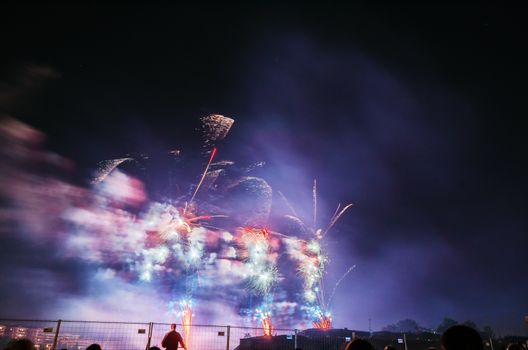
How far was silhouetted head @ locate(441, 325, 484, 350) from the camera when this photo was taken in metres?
3.89

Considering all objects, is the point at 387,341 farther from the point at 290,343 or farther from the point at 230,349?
the point at 230,349

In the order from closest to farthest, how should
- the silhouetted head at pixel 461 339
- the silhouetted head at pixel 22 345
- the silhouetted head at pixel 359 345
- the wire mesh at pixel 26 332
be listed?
the silhouetted head at pixel 461 339, the silhouetted head at pixel 359 345, the silhouetted head at pixel 22 345, the wire mesh at pixel 26 332

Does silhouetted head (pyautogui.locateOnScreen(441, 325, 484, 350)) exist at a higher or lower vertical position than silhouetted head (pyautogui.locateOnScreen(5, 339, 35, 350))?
higher

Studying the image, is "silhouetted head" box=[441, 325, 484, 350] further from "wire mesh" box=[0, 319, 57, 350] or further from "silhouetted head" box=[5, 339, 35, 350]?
"wire mesh" box=[0, 319, 57, 350]

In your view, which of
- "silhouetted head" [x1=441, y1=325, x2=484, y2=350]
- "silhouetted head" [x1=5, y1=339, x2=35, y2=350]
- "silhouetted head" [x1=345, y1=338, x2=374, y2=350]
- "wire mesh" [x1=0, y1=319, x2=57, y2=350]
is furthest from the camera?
"wire mesh" [x1=0, y1=319, x2=57, y2=350]

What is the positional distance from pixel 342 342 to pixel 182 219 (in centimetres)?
2109

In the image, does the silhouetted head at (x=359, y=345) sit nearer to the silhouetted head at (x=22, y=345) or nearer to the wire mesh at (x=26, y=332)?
the silhouetted head at (x=22, y=345)

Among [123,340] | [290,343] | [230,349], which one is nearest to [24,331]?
[123,340]

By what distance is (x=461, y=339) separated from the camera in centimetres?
393

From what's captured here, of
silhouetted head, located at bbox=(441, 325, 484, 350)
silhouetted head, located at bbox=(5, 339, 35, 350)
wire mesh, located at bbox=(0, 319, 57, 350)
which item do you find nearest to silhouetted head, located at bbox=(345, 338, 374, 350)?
silhouetted head, located at bbox=(441, 325, 484, 350)

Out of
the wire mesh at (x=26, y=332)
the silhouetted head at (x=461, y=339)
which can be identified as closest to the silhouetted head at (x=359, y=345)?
the silhouetted head at (x=461, y=339)

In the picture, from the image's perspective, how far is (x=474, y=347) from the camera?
3879 mm

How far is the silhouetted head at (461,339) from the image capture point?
3.89 meters

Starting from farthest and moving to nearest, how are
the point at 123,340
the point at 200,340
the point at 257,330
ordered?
the point at 257,330
the point at 200,340
the point at 123,340
